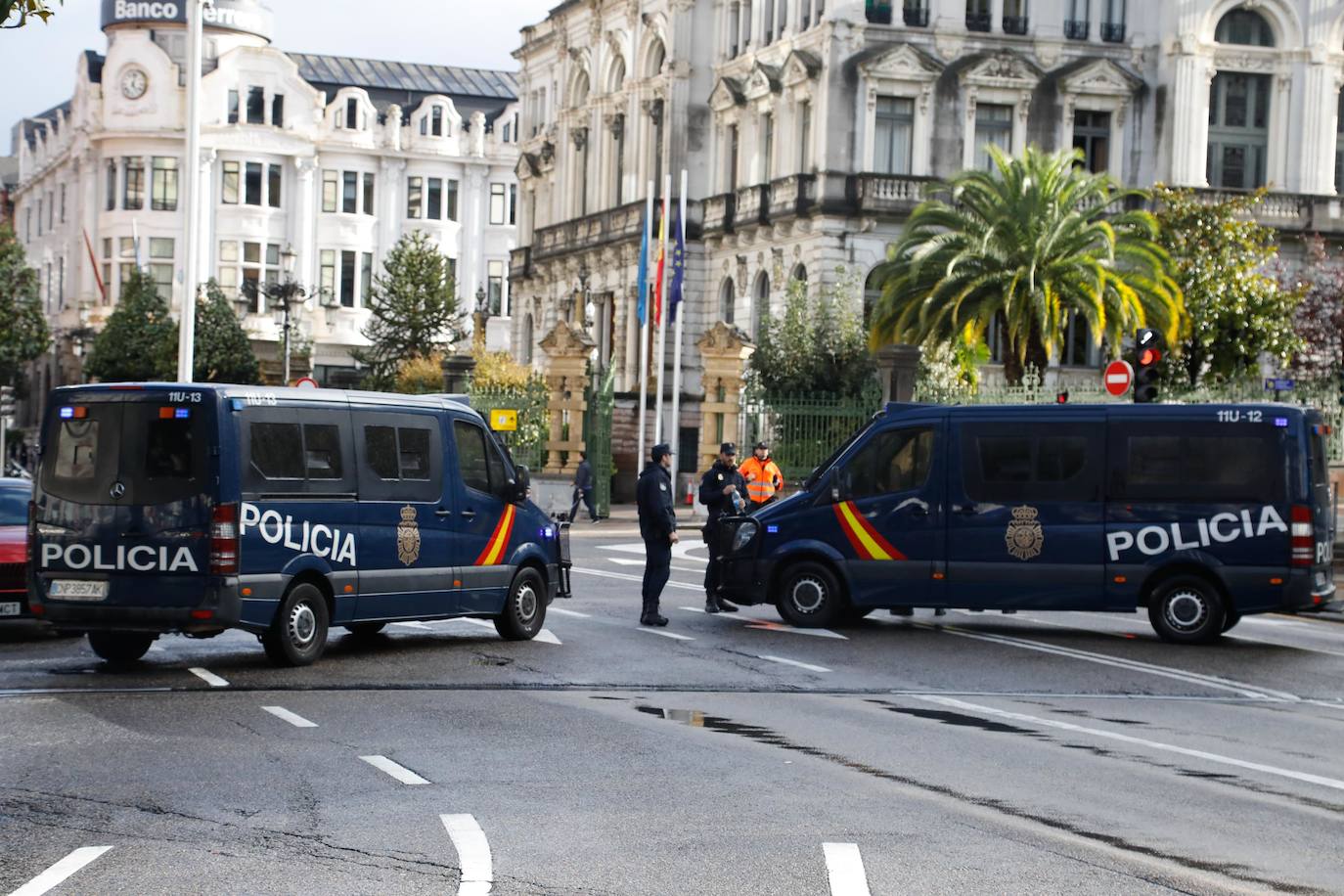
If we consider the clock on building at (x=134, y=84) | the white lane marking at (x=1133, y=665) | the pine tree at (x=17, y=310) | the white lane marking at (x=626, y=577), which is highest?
the clock on building at (x=134, y=84)

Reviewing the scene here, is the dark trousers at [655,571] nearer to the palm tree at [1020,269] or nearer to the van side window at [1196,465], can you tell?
the van side window at [1196,465]

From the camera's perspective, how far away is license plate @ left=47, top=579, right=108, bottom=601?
15.8 metres

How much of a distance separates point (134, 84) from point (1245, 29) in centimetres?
5050

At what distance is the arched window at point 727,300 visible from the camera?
210ft

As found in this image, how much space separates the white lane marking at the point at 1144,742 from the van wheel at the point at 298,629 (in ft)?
15.1

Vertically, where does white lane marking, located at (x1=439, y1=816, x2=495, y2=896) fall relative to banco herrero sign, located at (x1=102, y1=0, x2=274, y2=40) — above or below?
below

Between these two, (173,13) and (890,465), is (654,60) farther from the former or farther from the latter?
(890,465)

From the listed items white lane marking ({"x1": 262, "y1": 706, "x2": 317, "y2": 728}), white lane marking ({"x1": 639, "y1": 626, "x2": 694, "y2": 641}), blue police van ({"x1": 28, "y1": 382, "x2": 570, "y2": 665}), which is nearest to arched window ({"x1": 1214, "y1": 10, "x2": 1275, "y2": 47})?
white lane marking ({"x1": 639, "y1": 626, "x2": 694, "y2": 641})

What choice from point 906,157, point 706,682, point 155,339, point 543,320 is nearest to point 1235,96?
point 906,157

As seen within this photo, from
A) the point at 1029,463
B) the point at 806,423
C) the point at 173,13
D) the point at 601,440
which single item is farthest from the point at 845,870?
the point at 173,13

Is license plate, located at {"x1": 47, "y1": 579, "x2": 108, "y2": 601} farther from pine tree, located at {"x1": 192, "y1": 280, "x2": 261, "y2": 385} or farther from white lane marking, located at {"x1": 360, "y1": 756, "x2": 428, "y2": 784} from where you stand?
pine tree, located at {"x1": 192, "y1": 280, "x2": 261, "y2": 385}

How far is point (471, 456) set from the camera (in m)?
18.6

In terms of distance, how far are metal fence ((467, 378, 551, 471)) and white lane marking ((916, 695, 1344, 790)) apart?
33.8 meters

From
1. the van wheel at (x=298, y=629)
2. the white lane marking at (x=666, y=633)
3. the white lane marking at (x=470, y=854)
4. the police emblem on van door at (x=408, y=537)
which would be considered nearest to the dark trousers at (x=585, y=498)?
the white lane marking at (x=666, y=633)
